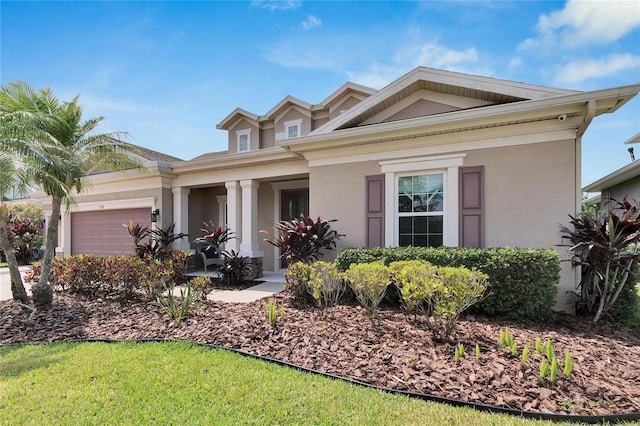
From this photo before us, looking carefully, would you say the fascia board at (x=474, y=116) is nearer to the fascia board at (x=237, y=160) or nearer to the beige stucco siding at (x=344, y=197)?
the beige stucco siding at (x=344, y=197)

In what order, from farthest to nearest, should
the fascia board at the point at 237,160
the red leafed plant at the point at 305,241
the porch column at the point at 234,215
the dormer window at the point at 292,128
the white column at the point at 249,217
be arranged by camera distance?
1. the dormer window at the point at 292,128
2. the porch column at the point at 234,215
3. the white column at the point at 249,217
4. the fascia board at the point at 237,160
5. the red leafed plant at the point at 305,241

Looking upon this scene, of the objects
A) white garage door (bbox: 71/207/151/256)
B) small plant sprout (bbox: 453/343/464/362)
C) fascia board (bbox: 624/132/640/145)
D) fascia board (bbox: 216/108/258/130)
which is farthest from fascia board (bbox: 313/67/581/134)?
white garage door (bbox: 71/207/151/256)

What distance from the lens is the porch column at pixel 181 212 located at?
10.5m

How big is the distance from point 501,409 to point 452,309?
1.18 metres

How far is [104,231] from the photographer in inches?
461

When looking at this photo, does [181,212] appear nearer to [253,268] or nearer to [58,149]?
[253,268]

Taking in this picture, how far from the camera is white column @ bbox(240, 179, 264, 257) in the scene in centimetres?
942

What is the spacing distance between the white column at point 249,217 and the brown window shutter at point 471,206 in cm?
578

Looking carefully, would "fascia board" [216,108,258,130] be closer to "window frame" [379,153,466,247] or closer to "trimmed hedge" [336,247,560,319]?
"window frame" [379,153,466,247]

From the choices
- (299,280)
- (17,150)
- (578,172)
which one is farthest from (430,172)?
(17,150)

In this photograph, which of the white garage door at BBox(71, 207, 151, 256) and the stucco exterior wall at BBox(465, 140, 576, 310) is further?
the white garage door at BBox(71, 207, 151, 256)

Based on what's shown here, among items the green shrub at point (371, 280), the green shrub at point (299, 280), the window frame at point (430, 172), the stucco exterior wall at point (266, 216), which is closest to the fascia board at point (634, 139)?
the window frame at point (430, 172)

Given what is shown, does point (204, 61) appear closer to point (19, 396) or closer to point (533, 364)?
point (19, 396)

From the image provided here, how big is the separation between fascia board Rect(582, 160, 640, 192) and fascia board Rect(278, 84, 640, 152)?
7.04 meters
